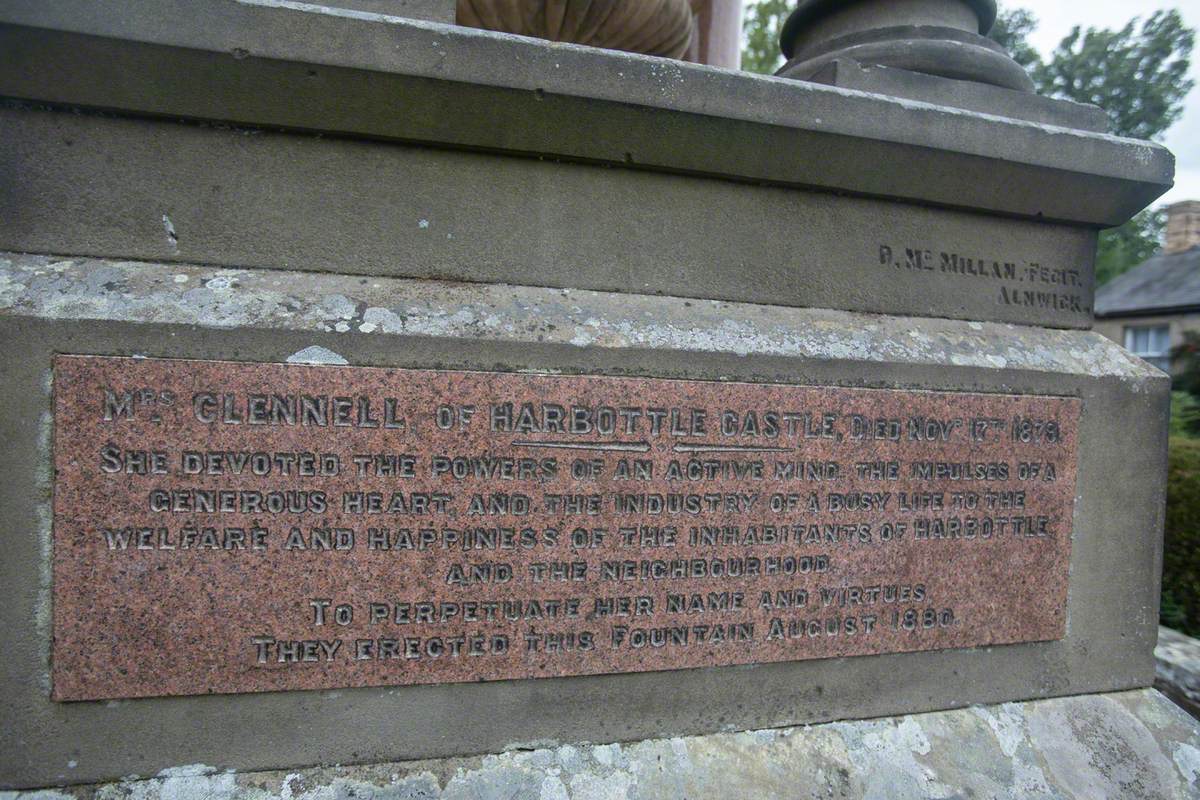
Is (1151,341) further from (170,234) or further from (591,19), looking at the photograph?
(170,234)

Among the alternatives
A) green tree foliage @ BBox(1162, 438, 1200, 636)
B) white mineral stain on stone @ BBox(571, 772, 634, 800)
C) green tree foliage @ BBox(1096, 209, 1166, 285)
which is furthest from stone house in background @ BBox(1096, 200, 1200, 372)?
white mineral stain on stone @ BBox(571, 772, 634, 800)

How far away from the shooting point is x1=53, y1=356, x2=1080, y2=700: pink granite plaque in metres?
1.73

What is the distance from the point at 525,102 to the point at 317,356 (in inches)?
34.1

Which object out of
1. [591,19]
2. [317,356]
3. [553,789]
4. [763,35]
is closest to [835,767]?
[553,789]

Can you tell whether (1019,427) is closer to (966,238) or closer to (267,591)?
(966,238)

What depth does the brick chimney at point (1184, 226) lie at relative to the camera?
22.0 meters

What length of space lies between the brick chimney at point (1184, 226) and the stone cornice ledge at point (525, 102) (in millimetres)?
25621

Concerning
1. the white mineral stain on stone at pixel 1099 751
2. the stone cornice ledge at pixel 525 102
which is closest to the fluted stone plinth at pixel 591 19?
the stone cornice ledge at pixel 525 102

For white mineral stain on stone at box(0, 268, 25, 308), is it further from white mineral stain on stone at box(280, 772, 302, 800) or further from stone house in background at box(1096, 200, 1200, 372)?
stone house in background at box(1096, 200, 1200, 372)

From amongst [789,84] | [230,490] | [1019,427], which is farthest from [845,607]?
[230,490]

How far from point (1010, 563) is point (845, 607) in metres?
0.60

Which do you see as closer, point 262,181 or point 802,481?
point 262,181

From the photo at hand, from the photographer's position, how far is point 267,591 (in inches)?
70.7

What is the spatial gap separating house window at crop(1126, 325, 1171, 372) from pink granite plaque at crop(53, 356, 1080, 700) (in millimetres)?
22080
